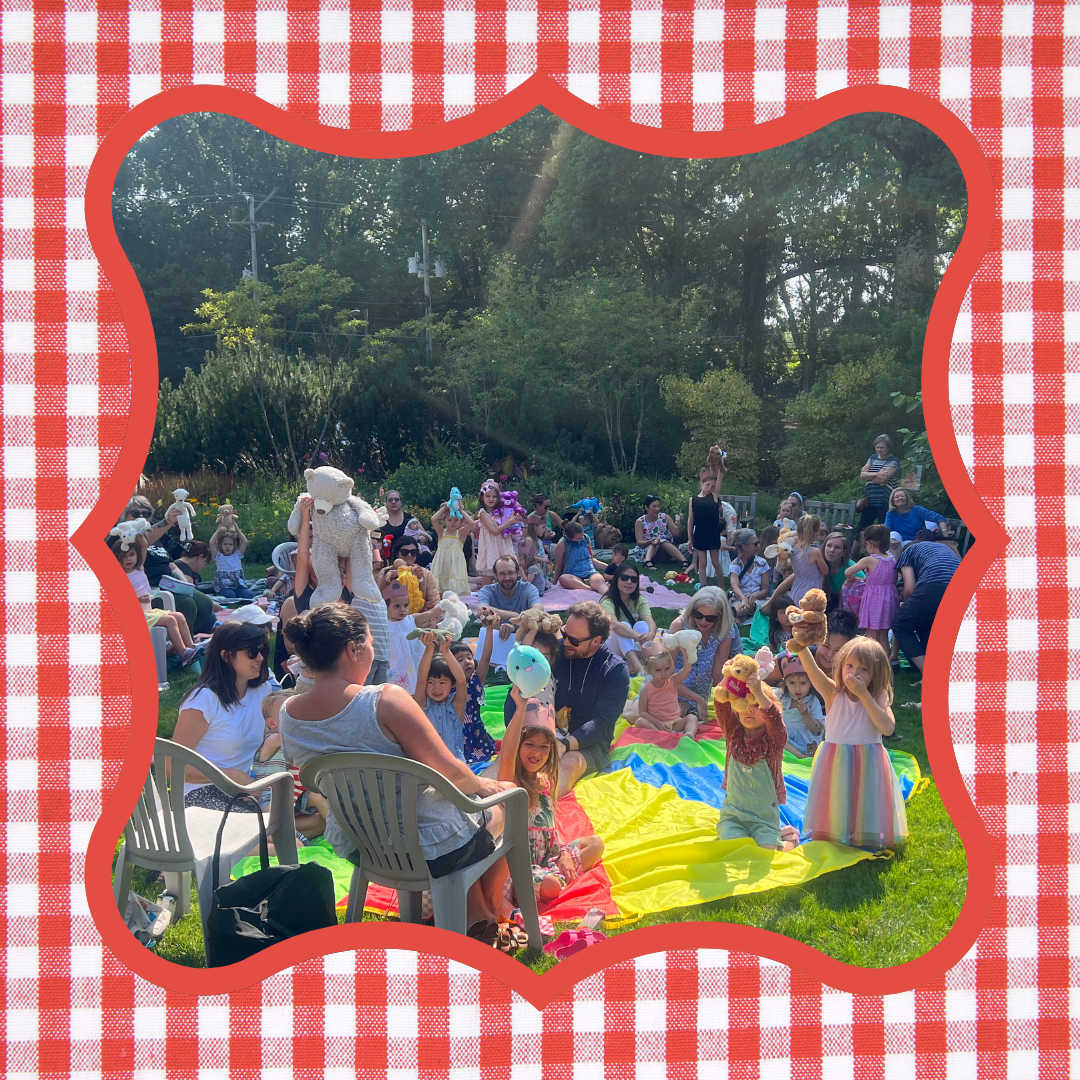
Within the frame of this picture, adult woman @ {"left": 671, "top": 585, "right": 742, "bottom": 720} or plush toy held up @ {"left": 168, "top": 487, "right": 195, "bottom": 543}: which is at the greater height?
plush toy held up @ {"left": 168, "top": 487, "right": 195, "bottom": 543}

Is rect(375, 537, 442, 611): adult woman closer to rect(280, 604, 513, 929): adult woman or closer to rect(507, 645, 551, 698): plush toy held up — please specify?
rect(507, 645, 551, 698): plush toy held up

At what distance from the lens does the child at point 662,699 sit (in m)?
5.45

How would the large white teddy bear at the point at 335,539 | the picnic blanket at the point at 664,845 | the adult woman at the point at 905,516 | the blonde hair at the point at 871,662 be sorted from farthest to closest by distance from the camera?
the adult woman at the point at 905,516
the large white teddy bear at the point at 335,539
the blonde hair at the point at 871,662
the picnic blanket at the point at 664,845

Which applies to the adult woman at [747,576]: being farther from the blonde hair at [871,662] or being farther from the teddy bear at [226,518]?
the teddy bear at [226,518]

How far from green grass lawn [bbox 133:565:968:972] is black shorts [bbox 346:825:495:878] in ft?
1.47

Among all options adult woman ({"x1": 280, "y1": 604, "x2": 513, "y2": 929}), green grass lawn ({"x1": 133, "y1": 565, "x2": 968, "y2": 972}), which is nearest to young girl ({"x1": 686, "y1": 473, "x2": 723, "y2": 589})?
green grass lawn ({"x1": 133, "y1": 565, "x2": 968, "y2": 972})

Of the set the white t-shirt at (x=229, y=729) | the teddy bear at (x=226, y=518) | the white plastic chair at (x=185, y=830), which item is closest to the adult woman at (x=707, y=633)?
the white t-shirt at (x=229, y=729)

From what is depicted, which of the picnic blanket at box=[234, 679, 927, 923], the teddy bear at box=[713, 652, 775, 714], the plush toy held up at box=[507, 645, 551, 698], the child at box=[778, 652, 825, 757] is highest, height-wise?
the plush toy held up at box=[507, 645, 551, 698]

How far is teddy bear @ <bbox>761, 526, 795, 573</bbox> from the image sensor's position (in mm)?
6988

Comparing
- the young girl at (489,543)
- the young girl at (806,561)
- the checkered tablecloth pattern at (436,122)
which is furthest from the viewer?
the young girl at (489,543)

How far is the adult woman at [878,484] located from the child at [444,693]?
13.8 ft

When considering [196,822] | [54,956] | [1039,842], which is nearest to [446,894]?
[196,822]

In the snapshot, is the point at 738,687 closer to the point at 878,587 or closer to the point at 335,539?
the point at 335,539

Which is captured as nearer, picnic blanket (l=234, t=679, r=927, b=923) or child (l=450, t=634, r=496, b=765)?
picnic blanket (l=234, t=679, r=927, b=923)
